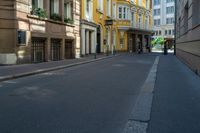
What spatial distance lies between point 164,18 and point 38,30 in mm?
76319

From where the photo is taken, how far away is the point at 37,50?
20.0 meters

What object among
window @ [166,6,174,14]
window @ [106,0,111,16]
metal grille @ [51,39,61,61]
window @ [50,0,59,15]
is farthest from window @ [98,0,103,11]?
window @ [166,6,174,14]

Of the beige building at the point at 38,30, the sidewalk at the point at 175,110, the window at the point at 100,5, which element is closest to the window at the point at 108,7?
the window at the point at 100,5

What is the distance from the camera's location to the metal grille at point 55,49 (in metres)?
22.3

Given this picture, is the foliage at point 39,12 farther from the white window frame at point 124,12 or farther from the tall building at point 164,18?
the tall building at point 164,18

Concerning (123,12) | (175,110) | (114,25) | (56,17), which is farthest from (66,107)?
(123,12)

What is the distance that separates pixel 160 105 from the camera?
6.89 meters

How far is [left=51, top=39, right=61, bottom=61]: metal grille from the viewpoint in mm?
22281

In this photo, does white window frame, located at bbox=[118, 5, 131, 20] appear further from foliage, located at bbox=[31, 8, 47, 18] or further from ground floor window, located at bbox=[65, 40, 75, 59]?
foliage, located at bbox=[31, 8, 47, 18]

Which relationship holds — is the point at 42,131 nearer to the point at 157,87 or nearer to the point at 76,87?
the point at 76,87

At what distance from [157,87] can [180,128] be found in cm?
459

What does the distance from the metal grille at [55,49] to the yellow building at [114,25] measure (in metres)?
4.52

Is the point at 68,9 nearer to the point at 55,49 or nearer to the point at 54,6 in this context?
the point at 54,6

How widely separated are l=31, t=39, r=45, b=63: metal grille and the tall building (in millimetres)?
71882
